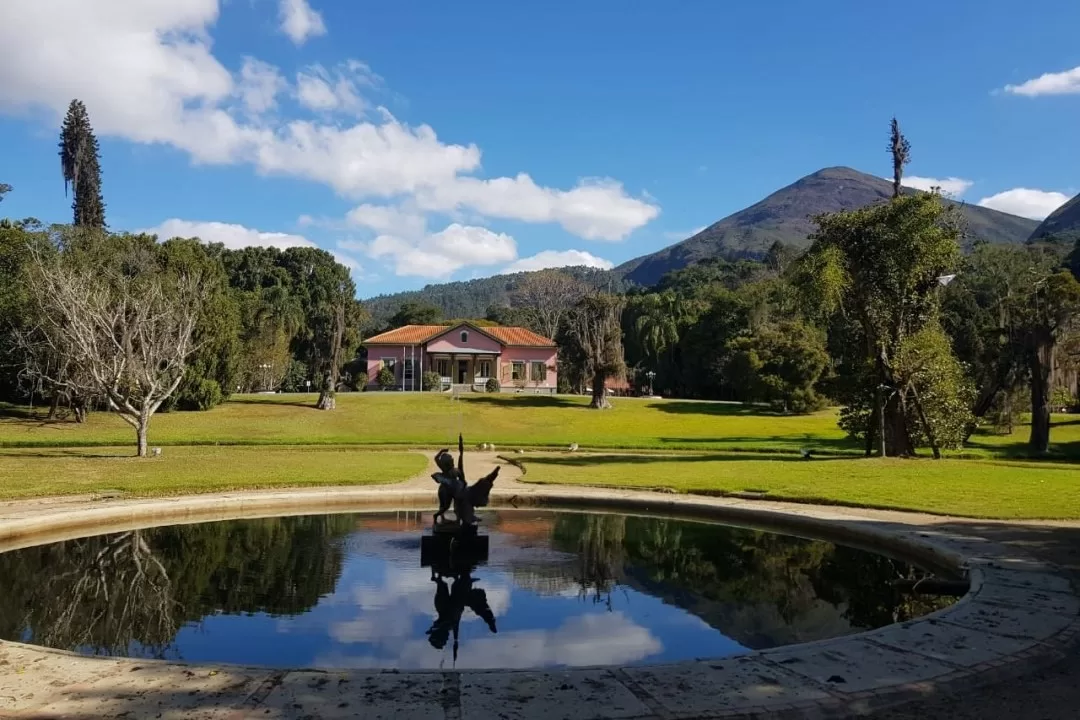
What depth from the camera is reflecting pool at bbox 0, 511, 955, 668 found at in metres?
7.93

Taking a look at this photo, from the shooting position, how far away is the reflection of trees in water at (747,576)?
9.09 metres

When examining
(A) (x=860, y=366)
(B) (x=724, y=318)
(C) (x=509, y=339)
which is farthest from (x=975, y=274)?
(A) (x=860, y=366)

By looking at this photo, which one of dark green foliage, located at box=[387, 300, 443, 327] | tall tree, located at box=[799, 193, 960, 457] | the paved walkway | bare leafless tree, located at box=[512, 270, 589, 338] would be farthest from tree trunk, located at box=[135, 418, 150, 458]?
bare leafless tree, located at box=[512, 270, 589, 338]

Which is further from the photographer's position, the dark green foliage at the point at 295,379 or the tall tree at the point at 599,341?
the dark green foliage at the point at 295,379

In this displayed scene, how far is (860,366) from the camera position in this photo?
90.2ft

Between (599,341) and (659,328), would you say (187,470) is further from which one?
(659,328)

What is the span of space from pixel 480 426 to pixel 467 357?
25653 mm

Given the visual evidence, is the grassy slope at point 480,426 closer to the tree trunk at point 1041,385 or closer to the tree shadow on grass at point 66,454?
the tree trunk at point 1041,385

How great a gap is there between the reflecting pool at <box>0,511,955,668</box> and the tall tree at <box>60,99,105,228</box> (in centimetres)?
6978

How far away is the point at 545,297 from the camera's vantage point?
107m

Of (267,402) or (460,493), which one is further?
(267,402)

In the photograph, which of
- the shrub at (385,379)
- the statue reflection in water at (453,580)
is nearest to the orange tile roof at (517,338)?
the shrub at (385,379)

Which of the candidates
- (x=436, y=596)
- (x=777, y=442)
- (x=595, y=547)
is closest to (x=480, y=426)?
(x=777, y=442)

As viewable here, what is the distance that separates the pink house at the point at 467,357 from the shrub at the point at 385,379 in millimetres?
590
